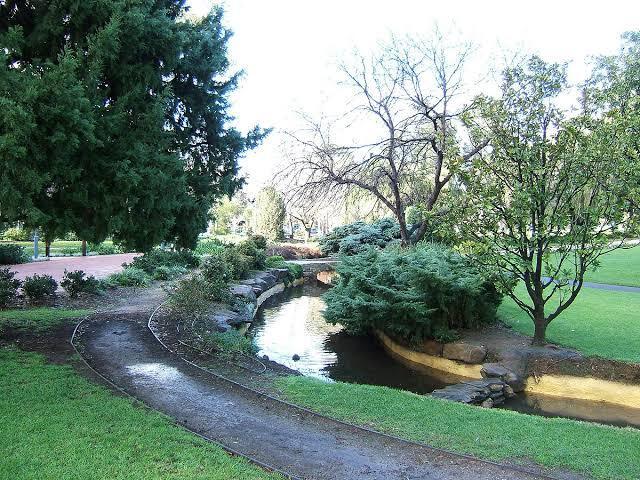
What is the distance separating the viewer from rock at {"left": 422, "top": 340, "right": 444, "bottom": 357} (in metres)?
11.3

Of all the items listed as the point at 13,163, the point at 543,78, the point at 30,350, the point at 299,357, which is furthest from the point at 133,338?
the point at 543,78

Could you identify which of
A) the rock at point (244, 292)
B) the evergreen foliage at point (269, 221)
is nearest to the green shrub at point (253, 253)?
the rock at point (244, 292)

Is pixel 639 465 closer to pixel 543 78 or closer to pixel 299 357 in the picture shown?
pixel 543 78

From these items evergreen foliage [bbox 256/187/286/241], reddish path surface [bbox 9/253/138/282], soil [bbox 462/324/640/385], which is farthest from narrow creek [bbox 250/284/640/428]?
evergreen foliage [bbox 256/187/286/241]

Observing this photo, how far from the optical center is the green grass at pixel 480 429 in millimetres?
5156

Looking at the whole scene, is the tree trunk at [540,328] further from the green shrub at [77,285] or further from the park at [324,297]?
the green shrub at [77,285]

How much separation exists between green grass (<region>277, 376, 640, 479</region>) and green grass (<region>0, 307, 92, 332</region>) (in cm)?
571

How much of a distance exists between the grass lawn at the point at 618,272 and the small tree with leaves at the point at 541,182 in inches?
406

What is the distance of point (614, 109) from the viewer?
877 cm

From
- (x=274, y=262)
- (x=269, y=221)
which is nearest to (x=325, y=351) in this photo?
(x=274, y=262)

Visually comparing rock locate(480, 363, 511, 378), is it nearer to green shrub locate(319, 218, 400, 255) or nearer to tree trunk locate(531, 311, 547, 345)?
tree trunk locate(531, 311, 547, 345)

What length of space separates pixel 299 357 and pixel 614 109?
7.92m

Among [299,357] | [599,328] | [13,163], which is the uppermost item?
[13,163]

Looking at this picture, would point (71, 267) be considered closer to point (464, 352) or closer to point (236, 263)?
point (236, 263)
